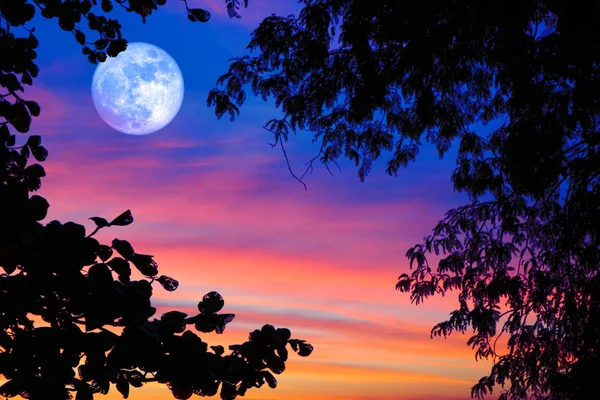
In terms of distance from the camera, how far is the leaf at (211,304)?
327 cm

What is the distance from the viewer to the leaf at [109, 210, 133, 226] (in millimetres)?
3021

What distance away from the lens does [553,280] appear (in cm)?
1151

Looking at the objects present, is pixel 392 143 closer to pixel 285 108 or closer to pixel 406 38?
pixel 285 108

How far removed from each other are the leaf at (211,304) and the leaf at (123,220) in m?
0.50

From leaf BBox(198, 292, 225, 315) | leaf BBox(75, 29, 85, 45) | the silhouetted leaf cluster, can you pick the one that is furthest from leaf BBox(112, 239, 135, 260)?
leaf BBox(75, 29, 85, 45)

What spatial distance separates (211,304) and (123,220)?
0.55 m

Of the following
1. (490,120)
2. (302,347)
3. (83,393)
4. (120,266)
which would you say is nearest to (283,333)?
(302,347)

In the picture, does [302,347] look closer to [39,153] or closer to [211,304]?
[211,304]

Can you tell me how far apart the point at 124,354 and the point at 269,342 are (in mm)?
691

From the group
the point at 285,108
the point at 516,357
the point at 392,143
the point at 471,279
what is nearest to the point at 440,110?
the point at 392,143

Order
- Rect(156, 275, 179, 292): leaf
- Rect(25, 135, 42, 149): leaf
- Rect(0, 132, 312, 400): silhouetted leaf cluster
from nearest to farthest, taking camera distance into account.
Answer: Rect(0, 132, 312, 400): silhouetted leaf cluster → Rect(156, 275, 179, 292): leaf → Rect(25, 135, 42, 149): leaf

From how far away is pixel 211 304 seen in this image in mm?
3266

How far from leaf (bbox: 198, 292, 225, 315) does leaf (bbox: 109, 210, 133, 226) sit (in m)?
0.50

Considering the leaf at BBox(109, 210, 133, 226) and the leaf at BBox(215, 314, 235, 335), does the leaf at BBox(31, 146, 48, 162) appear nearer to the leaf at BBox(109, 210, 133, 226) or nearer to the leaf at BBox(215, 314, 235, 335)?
the leaf at BBox(109, 210, 133, 226)
